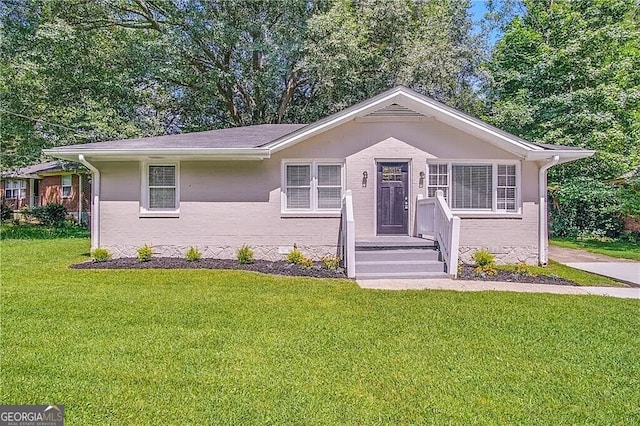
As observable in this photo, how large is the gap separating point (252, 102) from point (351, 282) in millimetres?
13761

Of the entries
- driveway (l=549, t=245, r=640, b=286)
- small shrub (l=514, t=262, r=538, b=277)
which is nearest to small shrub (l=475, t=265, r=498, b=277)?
small shrub (l=514, t=262, r=538, b=277)

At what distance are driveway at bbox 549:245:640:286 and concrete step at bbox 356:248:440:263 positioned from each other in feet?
12.1

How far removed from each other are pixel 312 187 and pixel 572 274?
6020mm

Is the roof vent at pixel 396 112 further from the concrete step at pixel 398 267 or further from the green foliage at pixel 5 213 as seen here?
the green foliage at pixel 5 213

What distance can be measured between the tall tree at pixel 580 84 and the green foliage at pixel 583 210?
2.37ft

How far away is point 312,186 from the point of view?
1004 centimetres

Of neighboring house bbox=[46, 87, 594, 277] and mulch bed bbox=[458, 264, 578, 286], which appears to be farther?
neighboring house bbox=[46, 87, 594, 277]

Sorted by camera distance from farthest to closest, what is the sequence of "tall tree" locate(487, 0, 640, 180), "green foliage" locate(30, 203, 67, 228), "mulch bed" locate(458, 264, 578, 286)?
"green foliage" locate(30, 203, 67, 228) → "tall tree" locate(487, 0, 640, 180) → "mulch bed" locate(458, 264, 578, 286)

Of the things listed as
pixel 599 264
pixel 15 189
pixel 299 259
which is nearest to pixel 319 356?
pixel 299 259

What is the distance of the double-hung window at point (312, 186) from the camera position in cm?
1004

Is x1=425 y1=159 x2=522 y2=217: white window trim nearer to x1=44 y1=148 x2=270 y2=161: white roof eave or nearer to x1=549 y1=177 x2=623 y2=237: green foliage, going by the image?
x1=44 y1=148 x2=270 y2=161: white roof eave

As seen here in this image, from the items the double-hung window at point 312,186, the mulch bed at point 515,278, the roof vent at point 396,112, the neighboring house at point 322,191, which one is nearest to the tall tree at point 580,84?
the neighboring house at point 322,191

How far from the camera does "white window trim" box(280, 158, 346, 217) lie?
32.7 ft

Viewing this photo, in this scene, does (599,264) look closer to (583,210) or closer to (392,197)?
(392,197)
